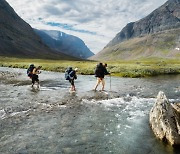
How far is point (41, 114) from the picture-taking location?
2006cm

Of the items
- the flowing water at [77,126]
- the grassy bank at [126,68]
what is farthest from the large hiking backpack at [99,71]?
the grassy bank at [126,68]

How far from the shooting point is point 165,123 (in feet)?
50.4

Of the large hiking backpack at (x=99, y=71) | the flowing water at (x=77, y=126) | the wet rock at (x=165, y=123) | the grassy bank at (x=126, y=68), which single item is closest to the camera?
the flowing water at (x=77, y=126)

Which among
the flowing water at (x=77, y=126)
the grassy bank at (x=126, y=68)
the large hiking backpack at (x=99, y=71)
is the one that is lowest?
Result: the flowing water at (x=77, y=126)

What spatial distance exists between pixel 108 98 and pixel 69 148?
13573mm

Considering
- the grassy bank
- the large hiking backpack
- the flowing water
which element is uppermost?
the large hiking backpack

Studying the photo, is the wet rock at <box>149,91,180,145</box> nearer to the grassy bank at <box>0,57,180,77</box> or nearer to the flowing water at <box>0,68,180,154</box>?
the flowing water at <box>0,68,180,154</box>

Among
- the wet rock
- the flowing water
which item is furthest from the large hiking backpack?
the wet rock

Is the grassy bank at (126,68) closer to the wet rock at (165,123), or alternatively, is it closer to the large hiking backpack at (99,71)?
the large hiking backpack at (99,71)

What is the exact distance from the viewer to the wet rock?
14695 mm

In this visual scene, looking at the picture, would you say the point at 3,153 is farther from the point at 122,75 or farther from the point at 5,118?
the point at 122,75

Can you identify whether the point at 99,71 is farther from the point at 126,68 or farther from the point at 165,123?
the point at 126,68

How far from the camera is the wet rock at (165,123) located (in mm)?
14695

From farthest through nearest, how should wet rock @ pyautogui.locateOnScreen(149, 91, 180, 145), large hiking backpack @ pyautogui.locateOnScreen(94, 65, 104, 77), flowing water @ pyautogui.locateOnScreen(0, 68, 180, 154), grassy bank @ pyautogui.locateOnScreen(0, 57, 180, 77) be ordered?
grassy bank @ pyautogui.locateOnScreen(0, 57, 180, 77), large hiking backpack @ pyautogui.locateOnScreen(94, 65, 104, 77), wet rock @ pyautogui.locateOnScreen(149, 91, 180, 145), flowing water @ pyautogui.locateOnScreen(0, 68, 180, 154)
